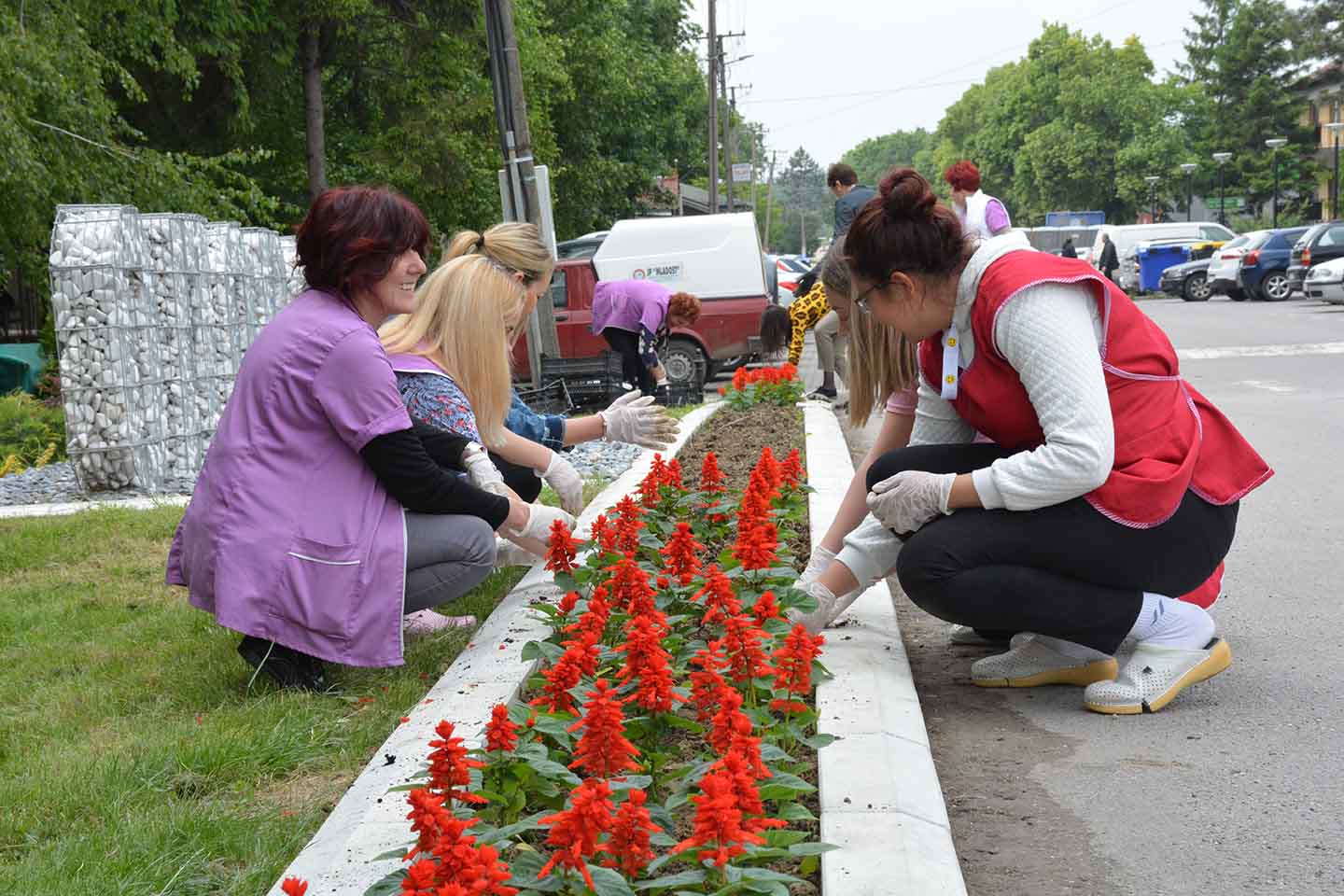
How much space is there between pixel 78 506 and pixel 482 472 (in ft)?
16.0

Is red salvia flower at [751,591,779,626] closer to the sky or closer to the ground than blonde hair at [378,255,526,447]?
closer to the ground

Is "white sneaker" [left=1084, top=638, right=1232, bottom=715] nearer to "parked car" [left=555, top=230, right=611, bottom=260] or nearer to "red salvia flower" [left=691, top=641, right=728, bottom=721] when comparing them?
"red salvia flower" [left=691, top=641, right=728, bottom=721]

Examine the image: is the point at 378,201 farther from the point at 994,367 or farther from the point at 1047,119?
the point at 1047,119

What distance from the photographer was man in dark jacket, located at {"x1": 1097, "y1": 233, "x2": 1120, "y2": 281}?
37.8 m

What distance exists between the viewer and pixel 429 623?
509 centimetres

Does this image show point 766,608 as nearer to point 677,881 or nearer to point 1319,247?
point 677,881

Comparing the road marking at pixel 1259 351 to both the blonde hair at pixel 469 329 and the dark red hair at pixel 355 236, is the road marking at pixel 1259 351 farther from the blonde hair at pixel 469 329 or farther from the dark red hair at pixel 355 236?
the dark red hair at pixel 355 236

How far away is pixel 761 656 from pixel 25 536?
16.7ft

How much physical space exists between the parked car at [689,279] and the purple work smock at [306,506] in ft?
43.1

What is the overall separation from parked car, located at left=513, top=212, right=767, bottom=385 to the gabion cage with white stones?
24.3 ft

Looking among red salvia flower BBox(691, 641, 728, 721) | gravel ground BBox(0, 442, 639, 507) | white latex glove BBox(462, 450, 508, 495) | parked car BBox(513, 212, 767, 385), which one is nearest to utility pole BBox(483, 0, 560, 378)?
gravel ground BBox(0, 442, 639, 507)

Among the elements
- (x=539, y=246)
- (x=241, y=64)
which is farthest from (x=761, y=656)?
(x=241, y=64)

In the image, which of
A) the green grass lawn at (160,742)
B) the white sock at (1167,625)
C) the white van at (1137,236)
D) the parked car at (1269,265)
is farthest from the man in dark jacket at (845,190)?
the white van at (1137,236)

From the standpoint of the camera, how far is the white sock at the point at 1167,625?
3998mm
